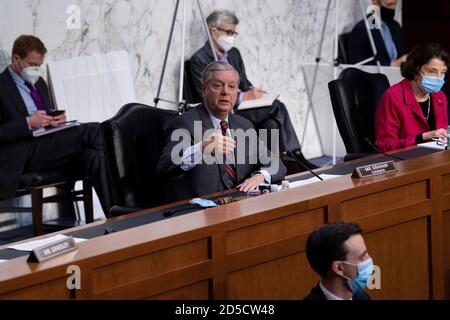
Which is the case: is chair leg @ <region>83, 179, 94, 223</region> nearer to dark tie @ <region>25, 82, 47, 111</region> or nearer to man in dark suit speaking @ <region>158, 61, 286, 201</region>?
dark tie @ <region>25, 82, 47, 111</region>

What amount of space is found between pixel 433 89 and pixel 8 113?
2.74 m

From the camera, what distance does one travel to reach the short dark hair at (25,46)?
6.93 metres

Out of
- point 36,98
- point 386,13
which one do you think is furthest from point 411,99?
point 386,13

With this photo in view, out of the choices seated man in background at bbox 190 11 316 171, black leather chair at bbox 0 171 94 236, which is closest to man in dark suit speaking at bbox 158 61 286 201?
black leather chair at bbox 0 171 94 236

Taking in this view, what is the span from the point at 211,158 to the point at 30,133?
6.99ft

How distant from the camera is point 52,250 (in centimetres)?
324

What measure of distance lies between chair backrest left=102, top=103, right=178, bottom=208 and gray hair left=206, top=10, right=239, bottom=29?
3.16 m

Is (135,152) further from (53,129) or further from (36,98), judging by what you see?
(36,98)

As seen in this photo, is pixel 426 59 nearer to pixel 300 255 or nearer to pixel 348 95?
pixel 348 95

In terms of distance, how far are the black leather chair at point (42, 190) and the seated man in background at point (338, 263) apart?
367 cm

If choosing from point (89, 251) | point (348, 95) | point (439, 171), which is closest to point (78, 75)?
point (348, 95)

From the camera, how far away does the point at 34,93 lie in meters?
6.97

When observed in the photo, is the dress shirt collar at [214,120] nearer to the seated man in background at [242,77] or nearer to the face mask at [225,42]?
the seated man in background at [242,77]

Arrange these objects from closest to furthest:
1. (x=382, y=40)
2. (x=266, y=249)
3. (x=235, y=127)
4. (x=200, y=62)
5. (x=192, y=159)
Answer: (x=266, y=249), (x=192, y=159), (x=235, y=127), (x=200, y=62), (x=382, y=40)
